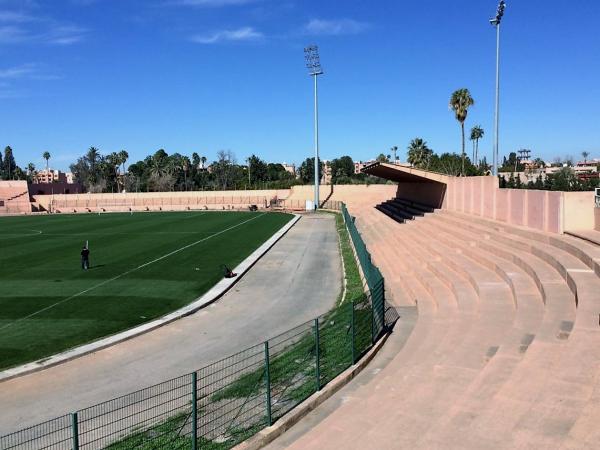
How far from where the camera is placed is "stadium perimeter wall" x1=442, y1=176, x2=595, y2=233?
Answer: 18.8m

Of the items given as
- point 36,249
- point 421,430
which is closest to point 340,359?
point 421,430

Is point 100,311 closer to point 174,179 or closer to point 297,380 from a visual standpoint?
point 297,380

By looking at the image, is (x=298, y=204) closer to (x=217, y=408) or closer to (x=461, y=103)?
(x=461, y=103)

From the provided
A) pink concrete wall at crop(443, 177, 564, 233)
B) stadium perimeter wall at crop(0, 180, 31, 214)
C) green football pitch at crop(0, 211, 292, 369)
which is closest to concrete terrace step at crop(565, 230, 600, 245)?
pink concrete wall at crop(443, 177, 564, 233)

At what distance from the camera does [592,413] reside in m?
6.59

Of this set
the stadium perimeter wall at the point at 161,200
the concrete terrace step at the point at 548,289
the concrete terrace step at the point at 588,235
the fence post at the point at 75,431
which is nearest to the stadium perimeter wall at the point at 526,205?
the concrete terrace step at the point at 588,235

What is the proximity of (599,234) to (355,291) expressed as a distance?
892 cm

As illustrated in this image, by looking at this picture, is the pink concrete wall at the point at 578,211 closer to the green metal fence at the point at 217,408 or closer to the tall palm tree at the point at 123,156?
the green metal fence at the point at 217,408

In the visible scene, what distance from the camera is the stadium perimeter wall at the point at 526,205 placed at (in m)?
18.8

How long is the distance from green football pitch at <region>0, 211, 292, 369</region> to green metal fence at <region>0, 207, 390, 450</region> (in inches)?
195

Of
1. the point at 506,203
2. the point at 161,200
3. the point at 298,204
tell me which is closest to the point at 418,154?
the point at 298,204

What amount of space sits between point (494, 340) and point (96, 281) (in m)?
18.5

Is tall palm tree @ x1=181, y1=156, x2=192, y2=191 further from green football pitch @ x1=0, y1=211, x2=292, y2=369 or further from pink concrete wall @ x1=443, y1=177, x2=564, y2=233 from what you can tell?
pink concrete wall @ x1=443, y1=177, x2=564, y2=233

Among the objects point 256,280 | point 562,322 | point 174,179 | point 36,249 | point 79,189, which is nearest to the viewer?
point 562,322
